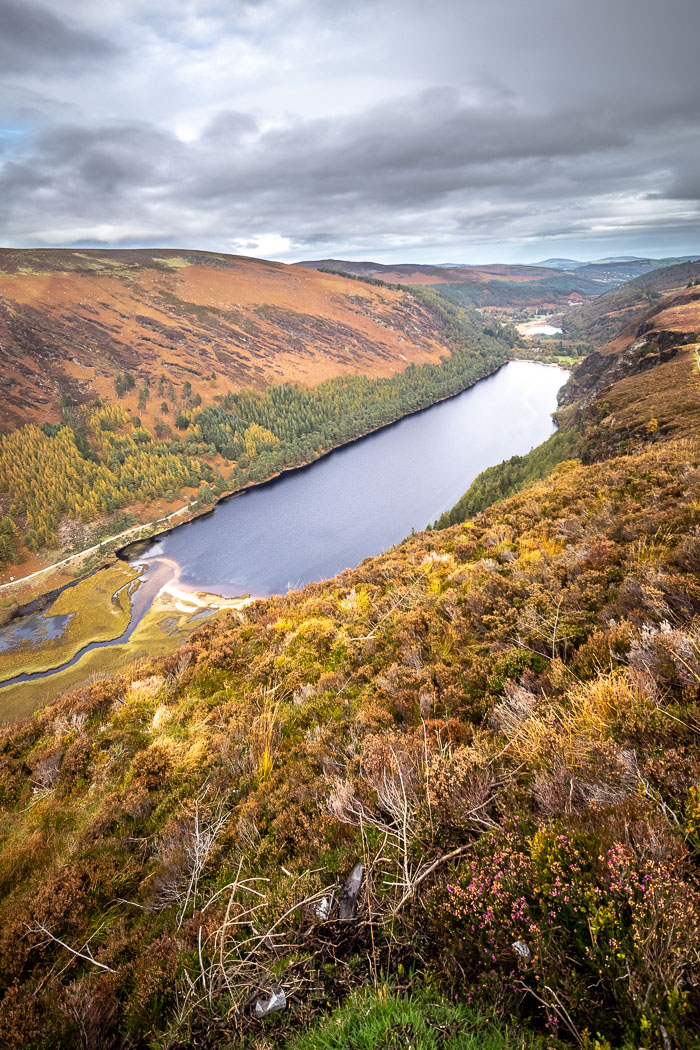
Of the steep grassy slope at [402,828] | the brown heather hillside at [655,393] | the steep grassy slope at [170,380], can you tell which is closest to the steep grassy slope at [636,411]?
the brown heather hillside at [655,393]

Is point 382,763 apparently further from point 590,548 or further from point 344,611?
point 344,611

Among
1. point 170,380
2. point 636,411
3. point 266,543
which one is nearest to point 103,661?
point 266,543

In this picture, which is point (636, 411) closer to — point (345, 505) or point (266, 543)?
point (266, 543)

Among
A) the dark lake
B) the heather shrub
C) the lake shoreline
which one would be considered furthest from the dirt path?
the heather shrub

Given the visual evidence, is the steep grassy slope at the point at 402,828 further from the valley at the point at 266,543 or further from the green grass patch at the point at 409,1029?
the valley at the point at 266,543

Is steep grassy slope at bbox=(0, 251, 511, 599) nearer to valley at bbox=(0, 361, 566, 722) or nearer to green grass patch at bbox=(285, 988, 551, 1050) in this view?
valley at bbox=(0, 361, 566, 722)
